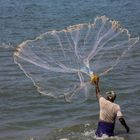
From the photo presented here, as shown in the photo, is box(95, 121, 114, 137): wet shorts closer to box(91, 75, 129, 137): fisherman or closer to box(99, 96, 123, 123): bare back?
box(91, 75, 129, 137): fisherman

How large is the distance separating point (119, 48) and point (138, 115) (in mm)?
8814

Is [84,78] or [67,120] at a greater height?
[84,78]

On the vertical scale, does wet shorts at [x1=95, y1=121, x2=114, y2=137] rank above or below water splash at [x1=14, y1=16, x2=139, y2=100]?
below

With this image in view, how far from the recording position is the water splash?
15.6m

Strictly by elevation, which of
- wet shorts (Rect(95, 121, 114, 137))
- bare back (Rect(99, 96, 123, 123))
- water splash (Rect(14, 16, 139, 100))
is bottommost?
wet shorts (Rect(95, 121, 114, 137))

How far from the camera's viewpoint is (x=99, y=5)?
1699 inches

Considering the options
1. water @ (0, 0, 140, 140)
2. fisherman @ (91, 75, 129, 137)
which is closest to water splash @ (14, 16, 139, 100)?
water @ (0, 0, 140, 140)

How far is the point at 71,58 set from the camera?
66.5 feet

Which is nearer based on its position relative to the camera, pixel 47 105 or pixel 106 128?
pixel 106 128

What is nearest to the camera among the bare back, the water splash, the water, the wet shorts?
the bare back

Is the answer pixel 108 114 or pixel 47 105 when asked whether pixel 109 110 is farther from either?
pixel 47 105

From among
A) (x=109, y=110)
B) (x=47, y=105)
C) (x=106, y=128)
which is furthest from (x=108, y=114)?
(x=47, y=105)

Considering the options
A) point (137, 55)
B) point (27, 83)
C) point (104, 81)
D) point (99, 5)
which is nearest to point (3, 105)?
point (27, 83)

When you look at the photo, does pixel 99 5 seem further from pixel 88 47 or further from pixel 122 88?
pixel 122 88
